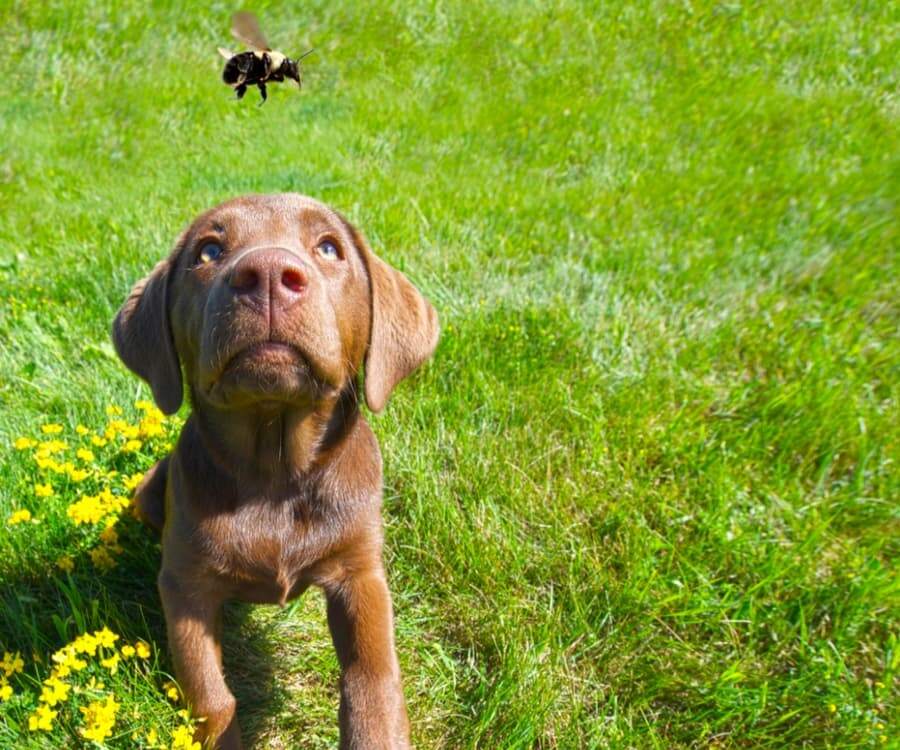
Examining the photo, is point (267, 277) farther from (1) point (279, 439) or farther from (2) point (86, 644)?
(2) point (86, 644)

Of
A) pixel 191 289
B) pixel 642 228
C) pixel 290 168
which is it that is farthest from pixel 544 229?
pixel 191 289

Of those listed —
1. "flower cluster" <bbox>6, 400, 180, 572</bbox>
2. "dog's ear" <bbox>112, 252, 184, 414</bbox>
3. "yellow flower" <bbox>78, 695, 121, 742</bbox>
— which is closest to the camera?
"yellow flower" <bbox>78, 695, 121, 742</bbox>

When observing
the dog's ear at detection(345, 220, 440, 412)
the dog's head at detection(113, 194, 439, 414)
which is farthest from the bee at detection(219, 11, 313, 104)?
the dog's ear at detection(345, 220, 440, 412)

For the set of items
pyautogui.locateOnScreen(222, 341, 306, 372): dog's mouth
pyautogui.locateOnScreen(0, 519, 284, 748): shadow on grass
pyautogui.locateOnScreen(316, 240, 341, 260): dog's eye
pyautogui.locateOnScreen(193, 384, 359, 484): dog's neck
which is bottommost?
pyautogui.locateOnScreen(0, 519, 284, 748): shadow on grass

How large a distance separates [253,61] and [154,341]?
0.91 metres

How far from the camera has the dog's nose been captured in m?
2.06

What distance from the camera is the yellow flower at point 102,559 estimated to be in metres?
2.76

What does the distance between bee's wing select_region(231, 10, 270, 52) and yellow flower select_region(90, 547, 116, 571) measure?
1771mm

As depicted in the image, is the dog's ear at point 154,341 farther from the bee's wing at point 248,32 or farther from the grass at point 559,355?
the bee's wing at point 248,32

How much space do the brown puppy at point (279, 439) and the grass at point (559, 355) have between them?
0.32 metres

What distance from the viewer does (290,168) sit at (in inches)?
219

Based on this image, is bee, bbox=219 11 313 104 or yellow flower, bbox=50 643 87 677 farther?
yellow flower, bbox=50 643 87 677

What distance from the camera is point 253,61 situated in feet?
7.60

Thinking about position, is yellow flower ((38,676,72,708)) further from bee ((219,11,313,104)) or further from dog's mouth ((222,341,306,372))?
bee ((219,11,313,104))
